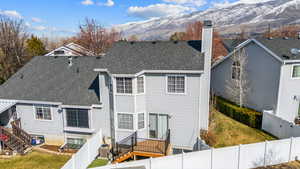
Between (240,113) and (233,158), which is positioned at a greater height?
(240,113)

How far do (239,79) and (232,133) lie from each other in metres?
6.89

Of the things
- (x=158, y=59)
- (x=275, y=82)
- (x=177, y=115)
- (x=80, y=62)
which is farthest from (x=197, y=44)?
(x=80, y=62)

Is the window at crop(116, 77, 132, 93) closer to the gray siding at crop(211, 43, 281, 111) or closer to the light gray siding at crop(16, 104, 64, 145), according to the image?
the light gray siding at crop(16, 104, 64, 145)

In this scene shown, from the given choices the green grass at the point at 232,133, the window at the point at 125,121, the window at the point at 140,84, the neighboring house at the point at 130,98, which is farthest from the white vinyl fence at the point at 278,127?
the window at the point at 125,121

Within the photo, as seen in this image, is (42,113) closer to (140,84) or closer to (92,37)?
(140,84)

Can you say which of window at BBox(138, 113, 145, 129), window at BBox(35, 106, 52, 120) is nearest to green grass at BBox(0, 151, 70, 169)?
window at BBox(35, 106, 52, 120)

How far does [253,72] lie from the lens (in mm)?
20188

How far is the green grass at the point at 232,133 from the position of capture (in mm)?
15859

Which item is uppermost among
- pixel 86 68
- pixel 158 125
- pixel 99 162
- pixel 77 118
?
pixel 86 68

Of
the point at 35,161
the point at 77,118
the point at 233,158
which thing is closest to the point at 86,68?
the point at 77,118

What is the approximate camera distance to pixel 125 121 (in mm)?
14812

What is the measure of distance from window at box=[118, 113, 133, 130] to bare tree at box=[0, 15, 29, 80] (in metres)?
25.2

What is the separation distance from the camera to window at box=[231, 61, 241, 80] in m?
21.5

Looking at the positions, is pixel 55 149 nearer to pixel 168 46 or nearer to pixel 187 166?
pixel 187 166
